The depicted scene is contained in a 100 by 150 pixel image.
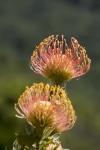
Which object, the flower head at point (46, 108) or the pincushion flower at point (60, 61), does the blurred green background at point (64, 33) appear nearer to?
the pincushion flower at point (60, 61)

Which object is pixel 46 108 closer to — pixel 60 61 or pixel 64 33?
pixel 60 61

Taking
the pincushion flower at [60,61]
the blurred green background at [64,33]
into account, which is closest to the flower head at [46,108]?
the pincushion flower at [60,61]

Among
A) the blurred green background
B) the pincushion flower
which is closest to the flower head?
the pincushion flower

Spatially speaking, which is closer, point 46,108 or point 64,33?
point 46,108

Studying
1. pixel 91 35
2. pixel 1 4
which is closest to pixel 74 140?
pixel 91 35

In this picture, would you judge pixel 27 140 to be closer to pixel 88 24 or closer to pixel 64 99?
pixel 64 99

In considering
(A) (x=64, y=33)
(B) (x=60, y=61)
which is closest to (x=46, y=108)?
(B) (x=60, y=61)
